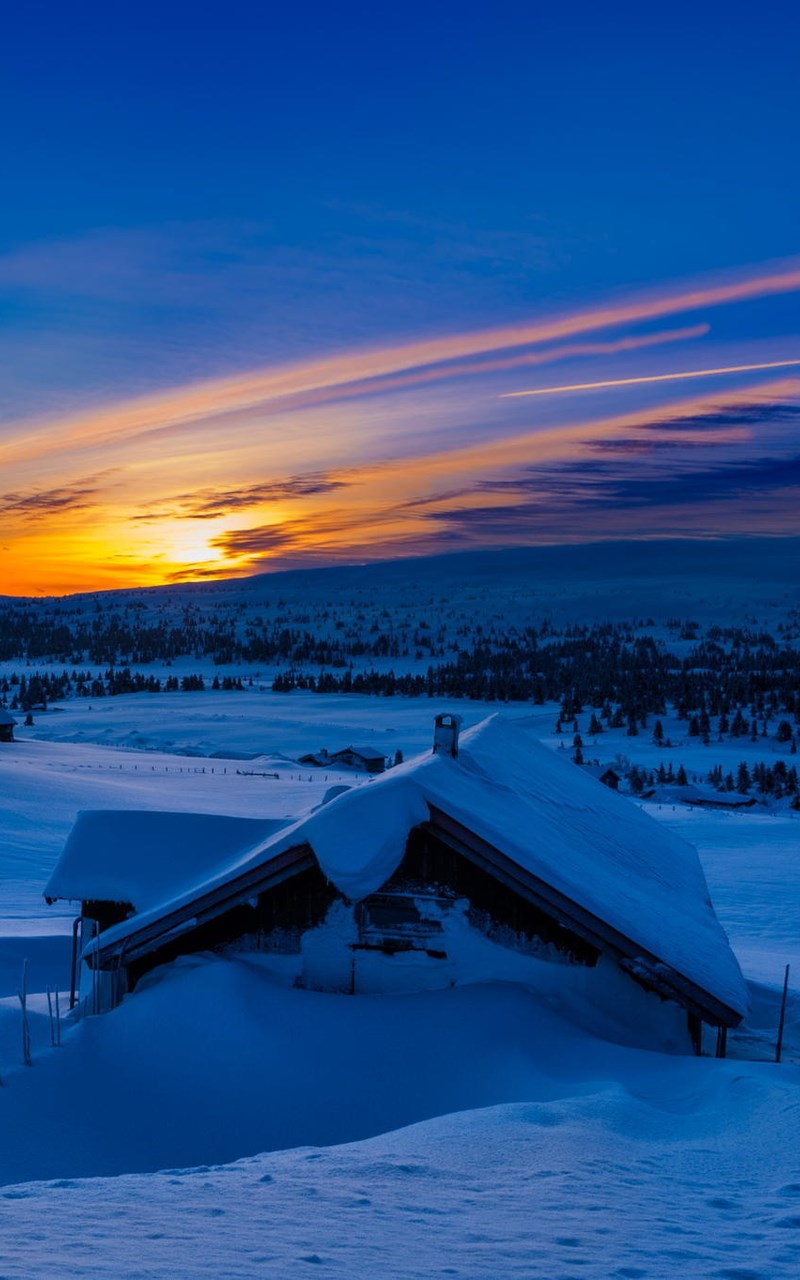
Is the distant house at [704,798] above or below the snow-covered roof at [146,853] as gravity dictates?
below

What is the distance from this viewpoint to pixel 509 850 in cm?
970

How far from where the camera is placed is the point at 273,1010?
9.79 m

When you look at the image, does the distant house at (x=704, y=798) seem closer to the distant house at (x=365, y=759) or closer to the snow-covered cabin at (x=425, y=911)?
the distant house at (x=365, y=759)

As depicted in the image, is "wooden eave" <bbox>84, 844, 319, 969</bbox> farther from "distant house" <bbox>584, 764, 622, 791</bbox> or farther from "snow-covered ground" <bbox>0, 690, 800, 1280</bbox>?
"distant house" <bbox>584, 764, 622, 791</bbox>

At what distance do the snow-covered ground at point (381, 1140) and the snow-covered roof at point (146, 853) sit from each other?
1144 mm

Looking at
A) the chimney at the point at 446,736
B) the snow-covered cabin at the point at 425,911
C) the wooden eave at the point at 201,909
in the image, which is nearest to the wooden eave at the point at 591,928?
the snow-covered cabin at the point at 425,911

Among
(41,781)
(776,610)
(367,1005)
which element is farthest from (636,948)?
(776,610)

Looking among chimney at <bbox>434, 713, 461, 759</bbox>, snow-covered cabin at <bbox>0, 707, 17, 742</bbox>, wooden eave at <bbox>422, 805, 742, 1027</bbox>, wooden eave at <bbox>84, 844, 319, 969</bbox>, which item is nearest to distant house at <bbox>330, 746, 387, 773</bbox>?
snow-covered cabin at <bbox>0, 707, 17, 742</bbox>

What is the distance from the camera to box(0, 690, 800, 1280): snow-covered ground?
5285 millimetres

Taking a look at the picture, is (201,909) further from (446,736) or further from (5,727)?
(5,727)

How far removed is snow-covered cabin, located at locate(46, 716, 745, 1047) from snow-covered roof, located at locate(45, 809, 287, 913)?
3 cm

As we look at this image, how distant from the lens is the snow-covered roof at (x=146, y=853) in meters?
11.2

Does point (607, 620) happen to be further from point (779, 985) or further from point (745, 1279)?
point (745, 1279)

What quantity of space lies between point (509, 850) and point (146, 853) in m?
4.28
